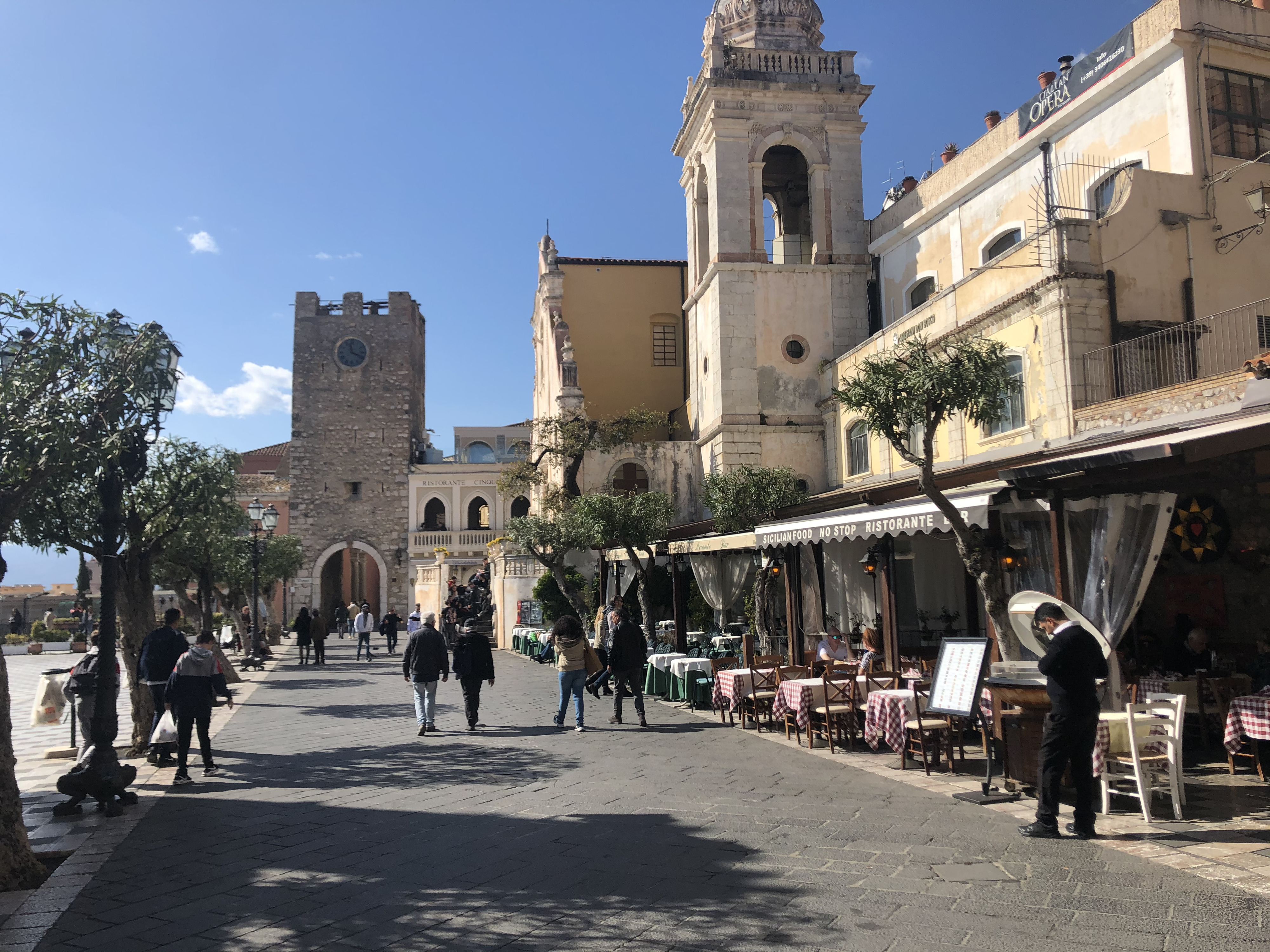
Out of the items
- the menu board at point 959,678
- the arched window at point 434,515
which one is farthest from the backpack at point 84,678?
the arched window at point 434,515

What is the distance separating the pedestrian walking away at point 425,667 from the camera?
37.4 ft

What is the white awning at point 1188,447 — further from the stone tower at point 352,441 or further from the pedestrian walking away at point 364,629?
the stone tower at point 352,441

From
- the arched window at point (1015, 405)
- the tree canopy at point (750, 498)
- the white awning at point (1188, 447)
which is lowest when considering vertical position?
the white awning at point (1188, 447)

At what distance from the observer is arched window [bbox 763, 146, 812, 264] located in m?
26.4

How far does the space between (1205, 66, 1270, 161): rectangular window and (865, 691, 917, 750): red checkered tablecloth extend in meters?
12.0

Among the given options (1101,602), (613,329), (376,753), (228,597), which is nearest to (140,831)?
(376,753)

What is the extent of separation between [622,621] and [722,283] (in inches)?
548

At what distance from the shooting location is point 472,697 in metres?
11.7

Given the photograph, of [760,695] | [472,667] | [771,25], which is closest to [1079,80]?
[771,25]

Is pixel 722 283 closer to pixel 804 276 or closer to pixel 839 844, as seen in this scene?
pixel 804 276

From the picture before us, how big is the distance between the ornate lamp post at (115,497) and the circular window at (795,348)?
17.5 metres

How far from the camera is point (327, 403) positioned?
48812mm

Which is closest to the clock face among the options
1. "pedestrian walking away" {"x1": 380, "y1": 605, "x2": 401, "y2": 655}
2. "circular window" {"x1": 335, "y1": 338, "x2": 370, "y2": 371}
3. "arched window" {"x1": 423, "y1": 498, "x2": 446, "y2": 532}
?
"circular window" {"x1": 335, "y1": 338, "x2": 370, "y2": 371}

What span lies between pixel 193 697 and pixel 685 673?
22.0 ft
